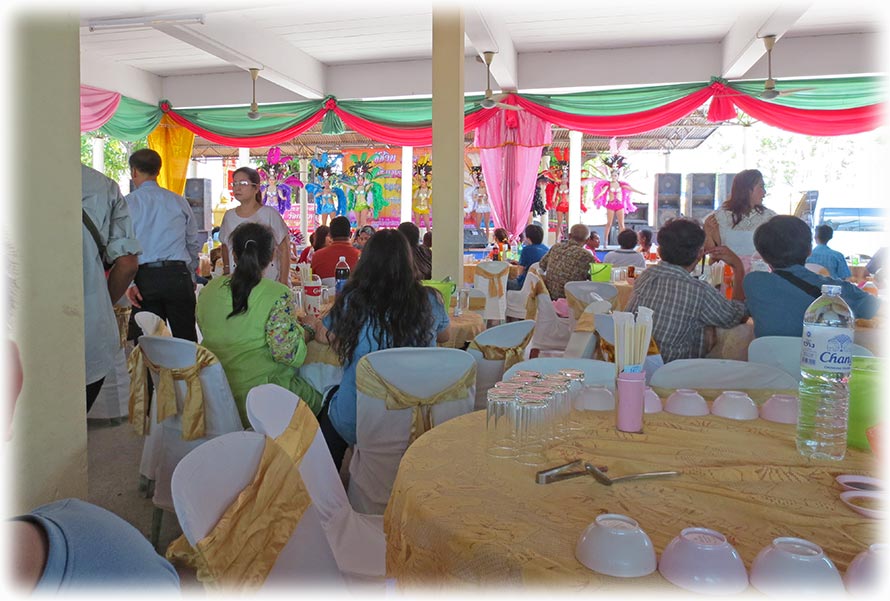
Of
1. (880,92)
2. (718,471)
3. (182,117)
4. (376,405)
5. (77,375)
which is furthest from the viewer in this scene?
(182,117)

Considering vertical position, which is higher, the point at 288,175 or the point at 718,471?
the point at 288,175

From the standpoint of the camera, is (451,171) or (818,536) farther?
(451,171)

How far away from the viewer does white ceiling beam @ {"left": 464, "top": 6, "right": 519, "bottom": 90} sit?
6074 millimetres

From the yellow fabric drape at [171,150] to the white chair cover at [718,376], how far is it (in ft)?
29.1

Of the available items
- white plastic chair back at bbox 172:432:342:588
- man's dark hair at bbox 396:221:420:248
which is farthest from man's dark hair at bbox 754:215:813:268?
man's dark hair at bbox 396:221:420:248

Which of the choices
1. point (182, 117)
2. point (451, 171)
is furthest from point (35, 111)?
point (182, 117)

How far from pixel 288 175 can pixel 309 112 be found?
413cm

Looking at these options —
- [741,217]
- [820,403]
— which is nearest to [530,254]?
[741,217]

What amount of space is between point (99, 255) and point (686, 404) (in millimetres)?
2155

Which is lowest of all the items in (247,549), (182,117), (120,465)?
(120,465)

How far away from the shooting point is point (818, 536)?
123 centimetres

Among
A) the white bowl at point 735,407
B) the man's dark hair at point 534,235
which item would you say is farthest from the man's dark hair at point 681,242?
the man's dark hair at point 534,235

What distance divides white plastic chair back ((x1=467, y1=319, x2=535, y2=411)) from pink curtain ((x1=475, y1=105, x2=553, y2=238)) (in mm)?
5937

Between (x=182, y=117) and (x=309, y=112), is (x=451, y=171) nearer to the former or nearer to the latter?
(x=309, y=112)
